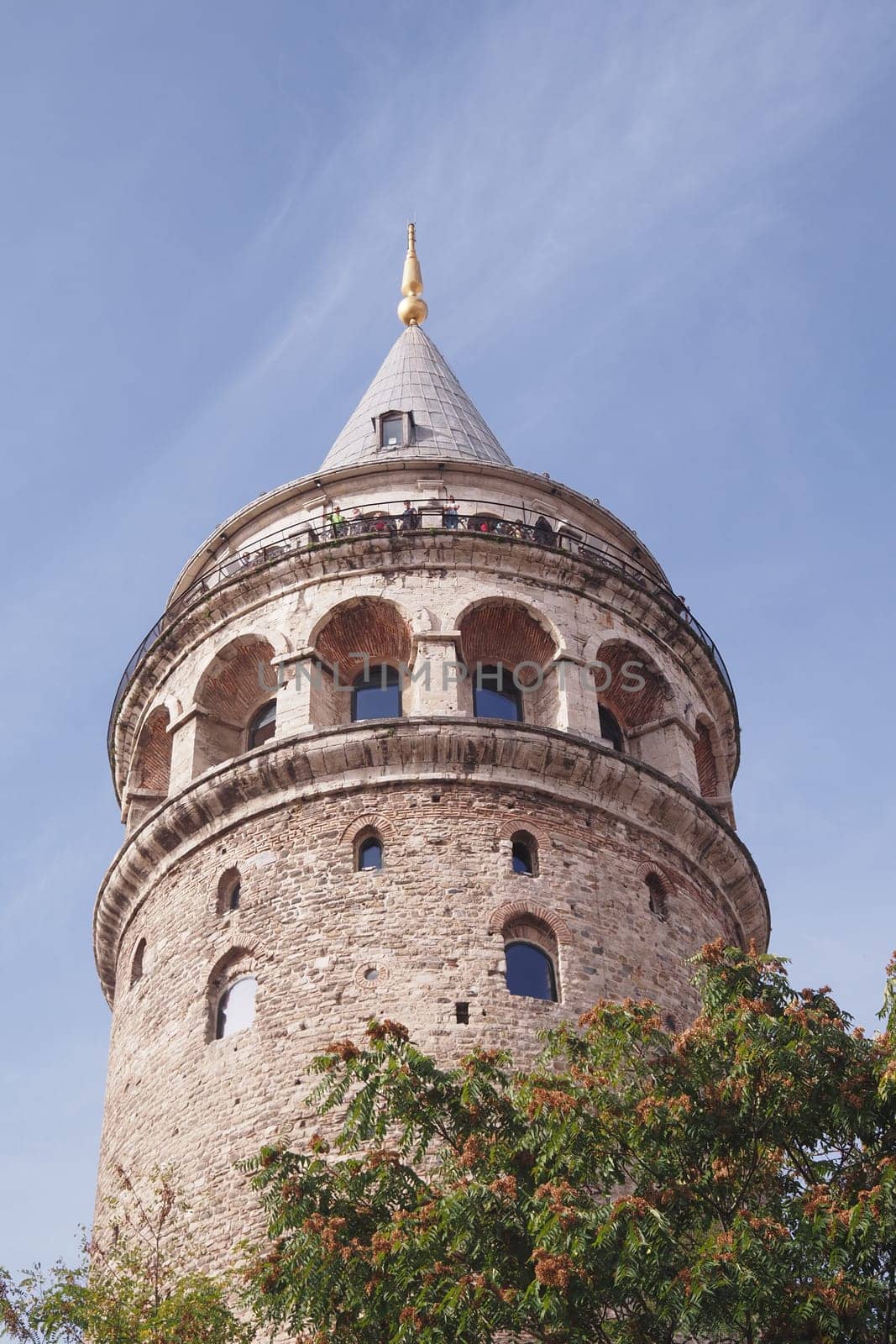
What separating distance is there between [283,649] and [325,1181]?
36.6 feet

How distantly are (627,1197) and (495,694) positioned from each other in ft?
38.2

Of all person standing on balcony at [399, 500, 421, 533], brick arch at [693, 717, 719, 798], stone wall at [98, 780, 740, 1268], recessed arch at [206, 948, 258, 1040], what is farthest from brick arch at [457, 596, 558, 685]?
recessed arch at [206, 948, 258, 1040]

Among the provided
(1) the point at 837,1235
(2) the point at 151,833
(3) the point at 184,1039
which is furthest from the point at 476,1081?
(2) the point at 151,833

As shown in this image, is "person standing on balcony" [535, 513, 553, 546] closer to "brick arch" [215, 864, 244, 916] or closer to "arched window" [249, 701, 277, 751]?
"arched window" [249, 701, 277, 751]

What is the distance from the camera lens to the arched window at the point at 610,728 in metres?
26.7

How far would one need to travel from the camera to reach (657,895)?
2358 centimetres

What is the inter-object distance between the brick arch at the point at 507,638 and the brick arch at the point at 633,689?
122 centimetres

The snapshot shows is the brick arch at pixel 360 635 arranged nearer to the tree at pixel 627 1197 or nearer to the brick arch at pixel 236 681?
the brick arch at pixel 236 681

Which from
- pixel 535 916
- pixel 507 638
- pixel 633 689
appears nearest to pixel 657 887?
pixel 535 916

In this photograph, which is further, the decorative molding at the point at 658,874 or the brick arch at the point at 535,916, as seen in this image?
the decorative molding at the point at 658,874

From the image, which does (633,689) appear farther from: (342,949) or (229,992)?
(229,992)

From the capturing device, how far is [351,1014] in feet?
66.9

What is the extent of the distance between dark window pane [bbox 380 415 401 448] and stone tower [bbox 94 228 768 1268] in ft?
0.49

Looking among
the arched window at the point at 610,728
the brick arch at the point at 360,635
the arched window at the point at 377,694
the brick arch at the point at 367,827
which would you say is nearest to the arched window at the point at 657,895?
the arched window at the point at 610,728
